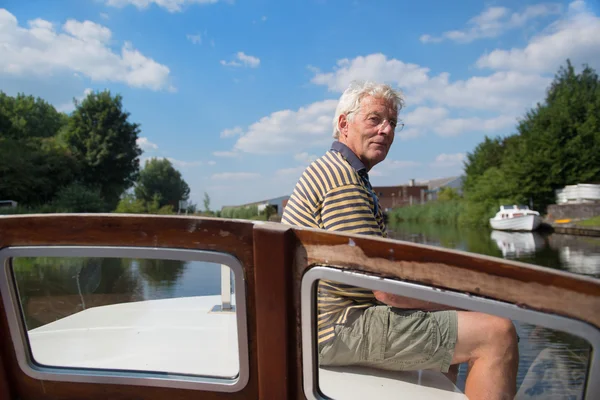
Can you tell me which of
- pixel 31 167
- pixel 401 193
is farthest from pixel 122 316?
pixel 401 193

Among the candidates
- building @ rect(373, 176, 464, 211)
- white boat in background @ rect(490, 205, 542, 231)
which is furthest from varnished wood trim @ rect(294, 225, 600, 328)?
building @ rect(373, 176, 464, 211)

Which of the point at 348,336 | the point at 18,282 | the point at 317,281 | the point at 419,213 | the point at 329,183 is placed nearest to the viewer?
the point at 317,281

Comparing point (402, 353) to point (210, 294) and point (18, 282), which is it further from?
point (18, 282)

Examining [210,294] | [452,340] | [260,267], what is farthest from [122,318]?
[452,340]

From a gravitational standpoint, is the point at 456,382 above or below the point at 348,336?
below

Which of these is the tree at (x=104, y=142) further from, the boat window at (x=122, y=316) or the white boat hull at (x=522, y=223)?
the boat window at (x=122, y=316)

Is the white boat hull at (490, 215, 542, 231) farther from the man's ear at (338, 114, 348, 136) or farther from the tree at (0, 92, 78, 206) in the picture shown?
the tree at (0, 92, 78, 206)

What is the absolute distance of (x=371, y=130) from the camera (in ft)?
6.47

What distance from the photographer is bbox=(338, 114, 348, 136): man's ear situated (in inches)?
79.7

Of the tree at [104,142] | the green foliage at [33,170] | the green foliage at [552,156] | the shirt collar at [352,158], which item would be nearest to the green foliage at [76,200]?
the green foliage at [33,170]

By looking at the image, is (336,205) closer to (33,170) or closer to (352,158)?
(352,158)

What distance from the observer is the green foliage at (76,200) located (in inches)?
1072

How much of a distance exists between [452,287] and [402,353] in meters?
0.60

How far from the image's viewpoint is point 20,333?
1.29 meters
